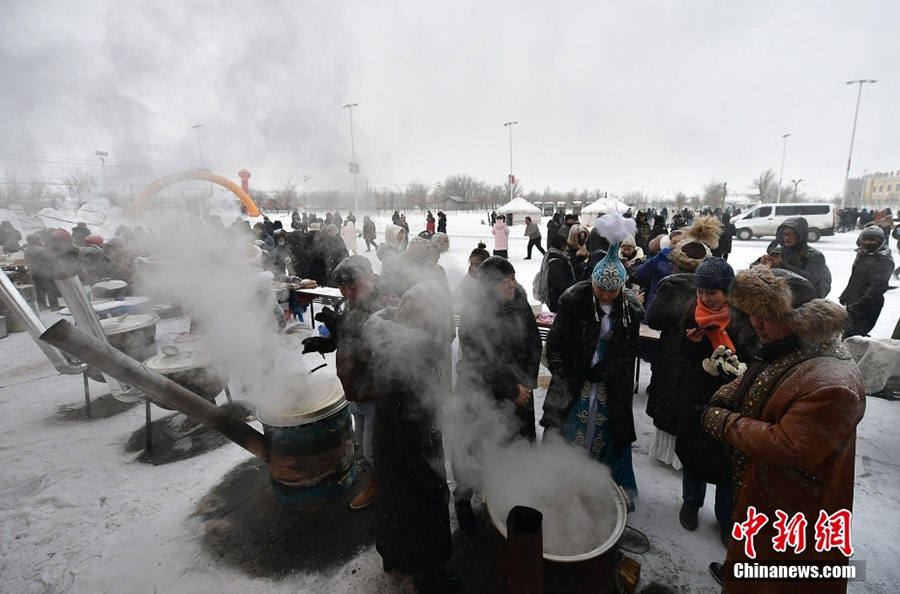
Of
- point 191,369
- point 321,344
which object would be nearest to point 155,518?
point 191,369

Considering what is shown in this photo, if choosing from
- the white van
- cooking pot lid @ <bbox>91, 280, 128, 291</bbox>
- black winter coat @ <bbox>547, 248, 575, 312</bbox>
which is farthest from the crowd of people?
the white van

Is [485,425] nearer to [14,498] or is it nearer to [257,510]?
[257,510]

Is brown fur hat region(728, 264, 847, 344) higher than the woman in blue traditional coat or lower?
higher

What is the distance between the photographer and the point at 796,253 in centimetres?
420

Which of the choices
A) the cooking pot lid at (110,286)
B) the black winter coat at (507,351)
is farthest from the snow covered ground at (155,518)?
the cooking pot lid at (110,286)

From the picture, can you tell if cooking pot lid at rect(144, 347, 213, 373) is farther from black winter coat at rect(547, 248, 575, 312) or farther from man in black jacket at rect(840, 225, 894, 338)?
man in black jacket at rect(840, 225, 894, 338)

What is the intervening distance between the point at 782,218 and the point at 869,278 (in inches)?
774

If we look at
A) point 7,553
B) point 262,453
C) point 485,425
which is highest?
point 485,425

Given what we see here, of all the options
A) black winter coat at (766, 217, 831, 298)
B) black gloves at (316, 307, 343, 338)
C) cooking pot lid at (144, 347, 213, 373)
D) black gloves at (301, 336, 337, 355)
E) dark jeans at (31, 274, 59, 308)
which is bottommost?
dark jeans at (31, 274, 59, 308)

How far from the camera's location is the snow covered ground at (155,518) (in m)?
2.51

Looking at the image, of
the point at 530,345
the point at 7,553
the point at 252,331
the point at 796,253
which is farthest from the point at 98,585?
the point at 796,253

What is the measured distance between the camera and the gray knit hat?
7.89 ft

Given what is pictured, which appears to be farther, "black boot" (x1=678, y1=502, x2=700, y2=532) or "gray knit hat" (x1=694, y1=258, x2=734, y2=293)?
"black boot" (x1=678, y1=502, x2=700, y2=532)

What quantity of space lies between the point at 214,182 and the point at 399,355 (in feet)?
14.1
